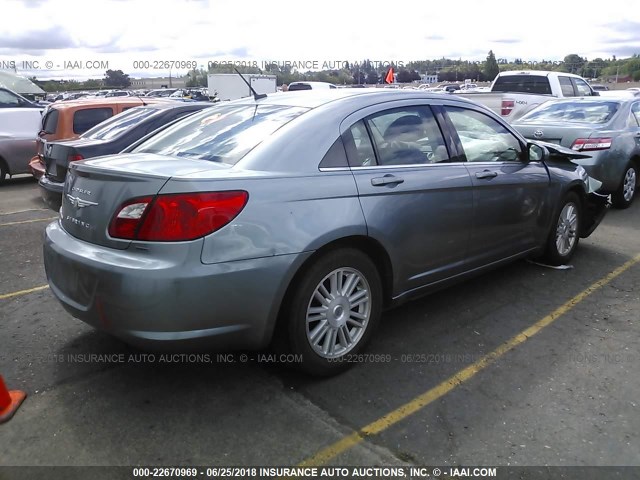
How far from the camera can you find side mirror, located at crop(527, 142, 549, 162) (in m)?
4.81

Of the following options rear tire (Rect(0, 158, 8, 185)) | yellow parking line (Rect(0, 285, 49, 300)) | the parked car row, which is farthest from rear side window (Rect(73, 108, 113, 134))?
the parked car row

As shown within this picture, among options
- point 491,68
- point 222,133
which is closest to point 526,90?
point 222,133

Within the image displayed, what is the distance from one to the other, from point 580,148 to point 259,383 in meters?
6.24

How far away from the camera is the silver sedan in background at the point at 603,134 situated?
25.0ft

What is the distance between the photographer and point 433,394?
315cm

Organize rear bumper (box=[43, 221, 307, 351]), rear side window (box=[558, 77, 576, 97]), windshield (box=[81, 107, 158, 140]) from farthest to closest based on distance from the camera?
1. rear side window (box=[558, 77, 576, 97])
2. windshield (box=[81, 107, 158, 140])
3. rear bumper (box=[43, 221, 307, 351])

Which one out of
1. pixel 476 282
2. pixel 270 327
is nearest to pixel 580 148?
pixel 476 282

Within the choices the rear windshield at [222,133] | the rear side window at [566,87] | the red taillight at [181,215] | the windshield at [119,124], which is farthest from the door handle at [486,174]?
the rear side window at [566,87]

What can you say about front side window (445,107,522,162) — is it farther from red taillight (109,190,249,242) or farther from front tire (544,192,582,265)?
red taillight (109,190,249,242)

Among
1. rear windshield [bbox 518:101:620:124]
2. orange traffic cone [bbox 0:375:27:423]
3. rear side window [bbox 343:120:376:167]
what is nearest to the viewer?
orange traffic cone [bbox 0:375:27:423]

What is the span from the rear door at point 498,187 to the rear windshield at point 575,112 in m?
4.03

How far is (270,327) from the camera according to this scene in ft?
9.68

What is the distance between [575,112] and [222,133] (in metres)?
6.86

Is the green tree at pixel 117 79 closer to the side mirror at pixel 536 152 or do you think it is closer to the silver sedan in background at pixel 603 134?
the silver sedan in background at pixel 603 134
